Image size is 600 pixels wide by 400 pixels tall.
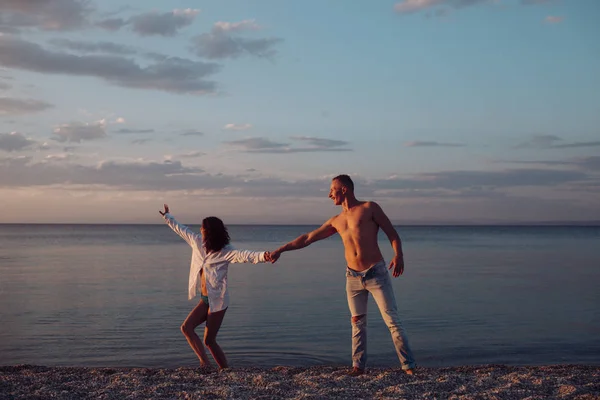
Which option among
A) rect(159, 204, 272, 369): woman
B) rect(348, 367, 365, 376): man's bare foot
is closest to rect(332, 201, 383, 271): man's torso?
rect(159, 204, 272, 369): woman

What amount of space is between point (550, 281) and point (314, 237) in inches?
607

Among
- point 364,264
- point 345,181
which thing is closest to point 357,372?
point 364,264

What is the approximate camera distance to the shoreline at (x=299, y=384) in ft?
21.0

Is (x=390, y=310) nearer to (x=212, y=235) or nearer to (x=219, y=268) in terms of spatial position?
(x=219, y=268)

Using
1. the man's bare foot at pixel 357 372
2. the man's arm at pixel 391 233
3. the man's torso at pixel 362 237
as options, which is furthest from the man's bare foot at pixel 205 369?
the man's arm at pixel 391 233

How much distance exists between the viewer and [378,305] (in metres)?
7.30

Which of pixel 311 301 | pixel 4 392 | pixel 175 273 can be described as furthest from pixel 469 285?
pixel 4 392

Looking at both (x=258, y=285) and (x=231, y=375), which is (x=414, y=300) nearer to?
(x=258, y=285)

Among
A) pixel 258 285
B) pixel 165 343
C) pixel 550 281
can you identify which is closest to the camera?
pixel 165 343

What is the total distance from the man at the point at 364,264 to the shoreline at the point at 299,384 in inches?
14.3

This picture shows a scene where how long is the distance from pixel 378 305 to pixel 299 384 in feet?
4.25

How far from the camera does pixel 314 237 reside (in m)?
7.71

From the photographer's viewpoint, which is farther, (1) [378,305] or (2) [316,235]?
→ (2) [316,235]

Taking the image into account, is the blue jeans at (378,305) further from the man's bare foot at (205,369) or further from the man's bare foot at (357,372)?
the man's bare foot at (205,369)
